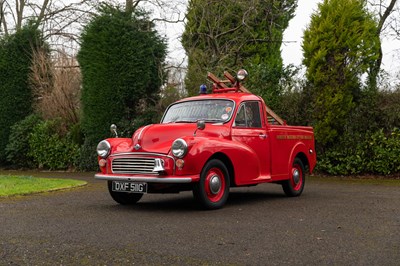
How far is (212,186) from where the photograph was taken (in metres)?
7.59

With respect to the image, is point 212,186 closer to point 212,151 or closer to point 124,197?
point 212,151

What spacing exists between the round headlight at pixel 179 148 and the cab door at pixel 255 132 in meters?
1.27

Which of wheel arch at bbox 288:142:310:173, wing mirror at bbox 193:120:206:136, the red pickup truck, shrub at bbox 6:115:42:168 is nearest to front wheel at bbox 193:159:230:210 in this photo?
the red pickup truck

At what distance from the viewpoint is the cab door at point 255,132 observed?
27.7 feet

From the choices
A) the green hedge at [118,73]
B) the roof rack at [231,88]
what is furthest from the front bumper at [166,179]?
the green hedge at [118,73]

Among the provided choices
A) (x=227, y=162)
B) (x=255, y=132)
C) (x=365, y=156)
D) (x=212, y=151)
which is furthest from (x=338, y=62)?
(x=212, y=151)

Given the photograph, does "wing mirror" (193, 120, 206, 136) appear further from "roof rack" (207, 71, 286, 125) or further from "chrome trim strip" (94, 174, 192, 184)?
"roof rack" (207, 71, 286, 125)

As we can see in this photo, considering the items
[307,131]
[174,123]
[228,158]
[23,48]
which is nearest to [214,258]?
[228,158]

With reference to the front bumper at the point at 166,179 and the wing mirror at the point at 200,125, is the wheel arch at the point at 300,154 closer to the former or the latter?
the wing mirror at the point at 200,125

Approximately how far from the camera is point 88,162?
16562mm

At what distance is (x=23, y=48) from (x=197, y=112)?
13.5 metres

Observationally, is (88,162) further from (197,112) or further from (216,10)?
(197,112)

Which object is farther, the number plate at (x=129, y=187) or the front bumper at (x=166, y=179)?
the number plate at (x=129, y=187)

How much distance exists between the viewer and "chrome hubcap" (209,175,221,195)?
7.57 m
